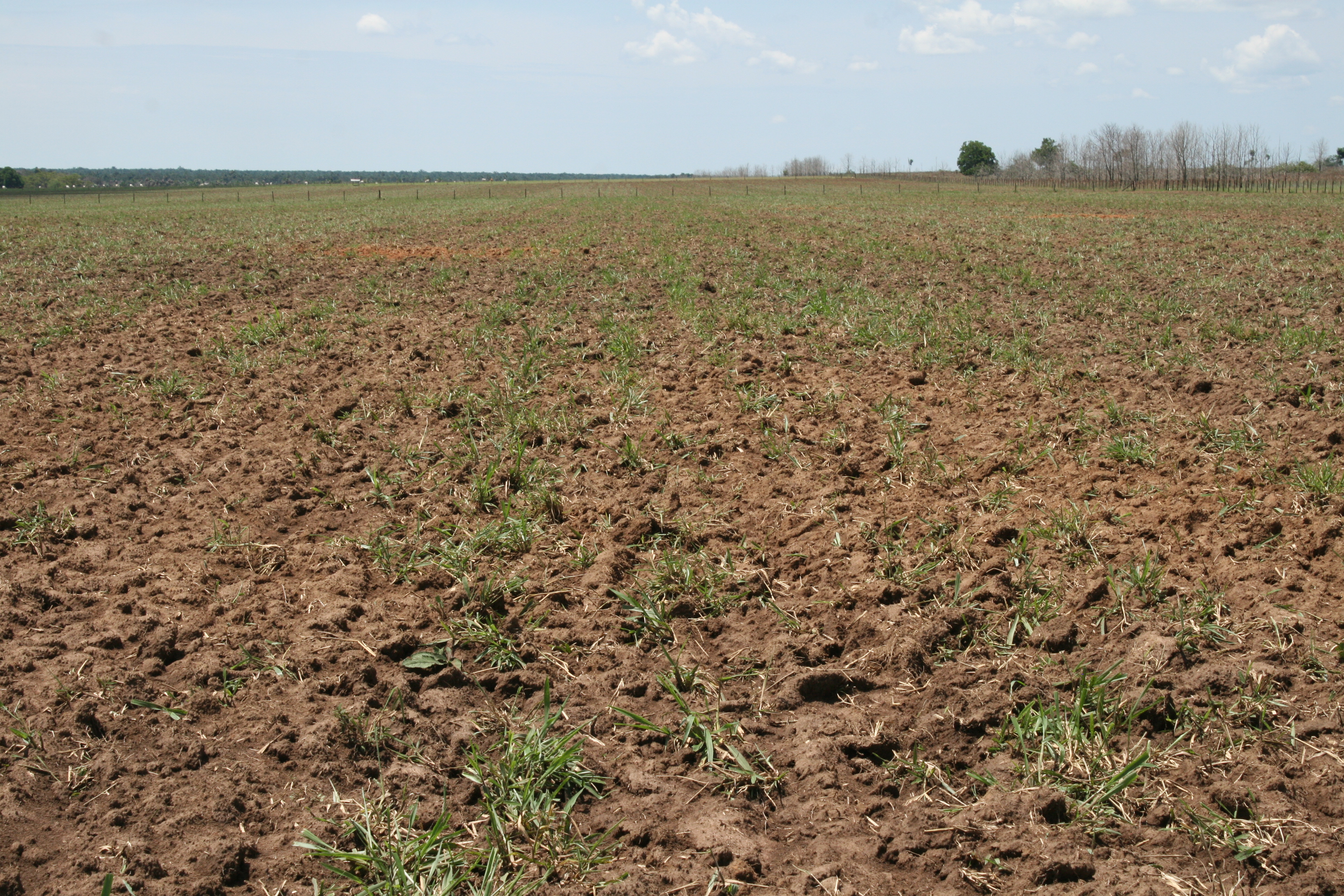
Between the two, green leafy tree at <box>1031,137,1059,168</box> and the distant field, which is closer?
the distant field

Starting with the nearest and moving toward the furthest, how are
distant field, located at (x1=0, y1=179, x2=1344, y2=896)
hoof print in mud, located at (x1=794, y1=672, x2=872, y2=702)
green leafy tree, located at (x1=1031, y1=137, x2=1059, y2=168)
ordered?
distant field, located at (x1=0, y1=179, x2=1344, y2=896) → hoof print in mud, located at (x1=794, y1=672, x2=872, y2=702) → green leafy tree, located at (x1=1031, y1=137, x2=1059, y2=168)

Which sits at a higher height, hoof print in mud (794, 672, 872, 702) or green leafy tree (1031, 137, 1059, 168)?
green leafy tree (1031, 137, 1059, 168)

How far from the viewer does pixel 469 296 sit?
12969mm

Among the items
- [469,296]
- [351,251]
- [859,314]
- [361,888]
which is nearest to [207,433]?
[361,888]

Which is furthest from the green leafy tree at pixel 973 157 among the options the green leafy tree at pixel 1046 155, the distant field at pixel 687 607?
the distant field at pixel 687 607

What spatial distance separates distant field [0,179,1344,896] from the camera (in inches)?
107

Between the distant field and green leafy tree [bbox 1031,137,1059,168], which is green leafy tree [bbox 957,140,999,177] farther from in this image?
the distant field

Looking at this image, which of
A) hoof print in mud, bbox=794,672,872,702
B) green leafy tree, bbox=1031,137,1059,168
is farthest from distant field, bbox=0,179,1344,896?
green leafy tree, bbox=1031,137,1059,168

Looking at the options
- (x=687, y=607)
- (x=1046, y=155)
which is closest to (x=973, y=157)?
(x=1046, y=155)

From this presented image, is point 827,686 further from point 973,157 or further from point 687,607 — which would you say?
point 973,157

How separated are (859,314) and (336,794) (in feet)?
29.0

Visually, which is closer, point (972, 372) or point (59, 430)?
point (59, 430)

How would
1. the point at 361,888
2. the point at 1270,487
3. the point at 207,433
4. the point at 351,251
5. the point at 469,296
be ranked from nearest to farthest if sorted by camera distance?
the point at 361,888, the point at 1270,487, the point at 207,433, the point at 469,296, the point at 351,251

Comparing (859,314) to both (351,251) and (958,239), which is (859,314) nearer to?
(958,239)
